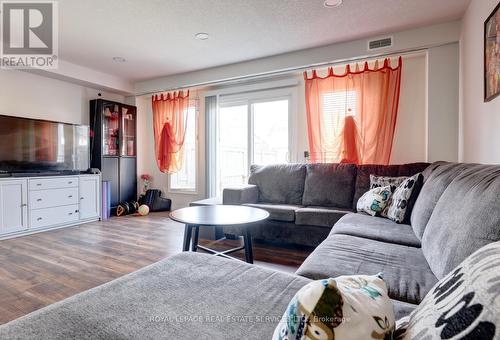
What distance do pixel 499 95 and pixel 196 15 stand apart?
8.66ft

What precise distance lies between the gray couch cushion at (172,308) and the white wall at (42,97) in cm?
423

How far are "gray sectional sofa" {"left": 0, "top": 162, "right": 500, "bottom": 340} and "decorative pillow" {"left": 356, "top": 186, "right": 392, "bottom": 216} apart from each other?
1056mm

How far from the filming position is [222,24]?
295 centimetres

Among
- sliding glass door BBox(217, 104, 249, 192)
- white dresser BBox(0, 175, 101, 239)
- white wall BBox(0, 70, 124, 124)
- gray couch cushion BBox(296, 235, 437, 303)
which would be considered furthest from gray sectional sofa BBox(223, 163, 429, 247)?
white wall BBox(0, 70, 124, 124)

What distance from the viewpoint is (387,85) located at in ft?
10.9

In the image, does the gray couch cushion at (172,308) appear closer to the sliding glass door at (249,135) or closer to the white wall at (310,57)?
the white wall at (310,57)

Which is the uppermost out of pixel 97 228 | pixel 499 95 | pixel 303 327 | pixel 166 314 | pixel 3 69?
pixel 3 69

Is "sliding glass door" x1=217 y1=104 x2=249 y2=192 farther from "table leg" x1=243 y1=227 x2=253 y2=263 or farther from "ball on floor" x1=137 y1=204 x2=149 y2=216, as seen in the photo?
"table leg" x1=243 y1=227 x2=253 y2=263

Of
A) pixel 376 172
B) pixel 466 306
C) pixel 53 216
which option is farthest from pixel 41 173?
pixel 466 306

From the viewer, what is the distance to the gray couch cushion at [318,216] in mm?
2703

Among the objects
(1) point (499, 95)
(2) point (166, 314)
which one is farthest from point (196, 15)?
(2) point (166, 314)

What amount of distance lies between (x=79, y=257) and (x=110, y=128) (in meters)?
2.89

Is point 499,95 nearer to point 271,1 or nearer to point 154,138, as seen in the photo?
point 271,1

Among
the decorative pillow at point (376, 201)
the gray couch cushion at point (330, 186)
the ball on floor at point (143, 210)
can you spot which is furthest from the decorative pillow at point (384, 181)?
the ball on floor at point (143, 210)
